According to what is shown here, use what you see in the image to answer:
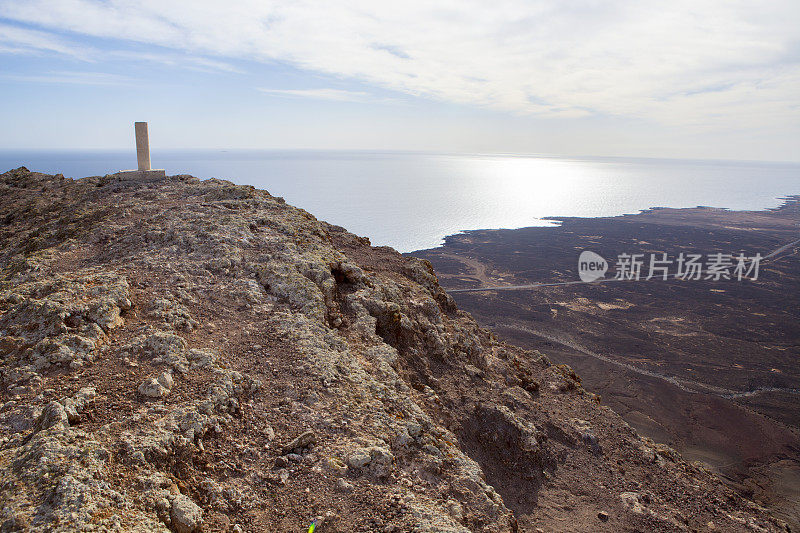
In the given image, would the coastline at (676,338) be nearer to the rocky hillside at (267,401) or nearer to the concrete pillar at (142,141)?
the rocky hillside at (267,401)

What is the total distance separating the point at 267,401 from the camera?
21.8 ft

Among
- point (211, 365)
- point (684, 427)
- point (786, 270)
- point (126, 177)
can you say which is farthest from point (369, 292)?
point (786, 270)

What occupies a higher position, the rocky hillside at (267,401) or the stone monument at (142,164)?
the stone monument at (142,164)

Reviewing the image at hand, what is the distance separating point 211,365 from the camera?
6.81 metres

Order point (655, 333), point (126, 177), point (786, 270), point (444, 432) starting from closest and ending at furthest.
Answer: point (444, 432) < point (126, 177) < point (655, 333) < point (786, 270)

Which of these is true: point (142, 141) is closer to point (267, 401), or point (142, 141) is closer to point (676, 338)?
point (267, 401)

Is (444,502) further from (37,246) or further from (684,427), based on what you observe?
(684,427)

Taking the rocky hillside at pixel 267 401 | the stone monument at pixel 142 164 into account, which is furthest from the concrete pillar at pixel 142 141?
the rocky hillside at pixel 267 401

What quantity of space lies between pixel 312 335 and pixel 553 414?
6968mm

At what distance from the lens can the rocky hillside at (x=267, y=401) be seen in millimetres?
5133

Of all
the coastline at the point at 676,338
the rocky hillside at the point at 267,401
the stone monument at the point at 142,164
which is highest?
the stone monument at the point at 142,164

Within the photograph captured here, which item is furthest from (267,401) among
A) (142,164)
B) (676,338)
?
(676,338)

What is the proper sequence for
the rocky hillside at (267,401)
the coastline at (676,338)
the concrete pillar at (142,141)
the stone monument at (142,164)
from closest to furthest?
the rocky hillside at (267,401)
the stone monument at (142,164)
the concrete pillar at (142,141)
the coastline at (676,338)

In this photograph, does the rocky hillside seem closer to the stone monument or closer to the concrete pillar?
the stone monument
